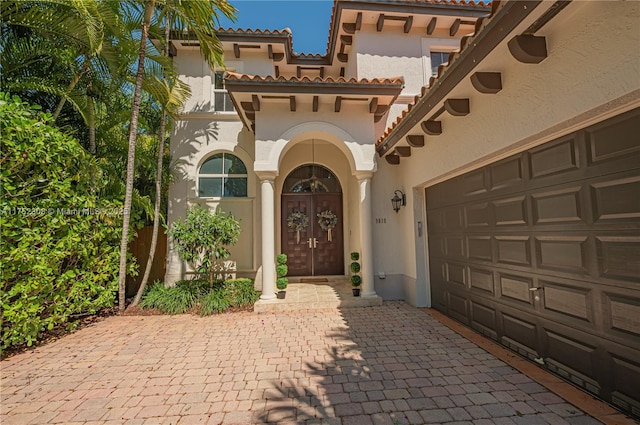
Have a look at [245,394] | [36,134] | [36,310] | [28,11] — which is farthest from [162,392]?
[28,11]

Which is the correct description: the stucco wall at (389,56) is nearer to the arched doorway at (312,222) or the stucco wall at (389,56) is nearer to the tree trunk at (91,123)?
the arched doorway at (312,222)

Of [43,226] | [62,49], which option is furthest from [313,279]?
[62,49]

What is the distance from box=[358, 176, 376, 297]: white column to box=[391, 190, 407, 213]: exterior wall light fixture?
0.80m

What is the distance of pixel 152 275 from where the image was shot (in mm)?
8633

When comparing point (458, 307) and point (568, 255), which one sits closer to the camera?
point (568, 255)

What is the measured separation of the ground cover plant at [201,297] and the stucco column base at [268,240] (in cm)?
61

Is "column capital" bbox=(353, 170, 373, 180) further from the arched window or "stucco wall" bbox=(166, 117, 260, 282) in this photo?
the arched window

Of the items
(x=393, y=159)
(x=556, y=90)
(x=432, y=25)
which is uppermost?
(x=432, y=25)

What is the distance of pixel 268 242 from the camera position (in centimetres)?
701

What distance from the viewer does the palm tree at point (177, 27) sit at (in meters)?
6.33

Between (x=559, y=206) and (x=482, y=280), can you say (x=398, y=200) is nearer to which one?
(x=482, y=280)

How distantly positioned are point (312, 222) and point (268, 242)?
3.08 meters

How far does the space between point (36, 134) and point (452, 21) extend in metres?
11.1

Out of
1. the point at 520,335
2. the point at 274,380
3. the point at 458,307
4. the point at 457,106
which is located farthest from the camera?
the point at 458,307
